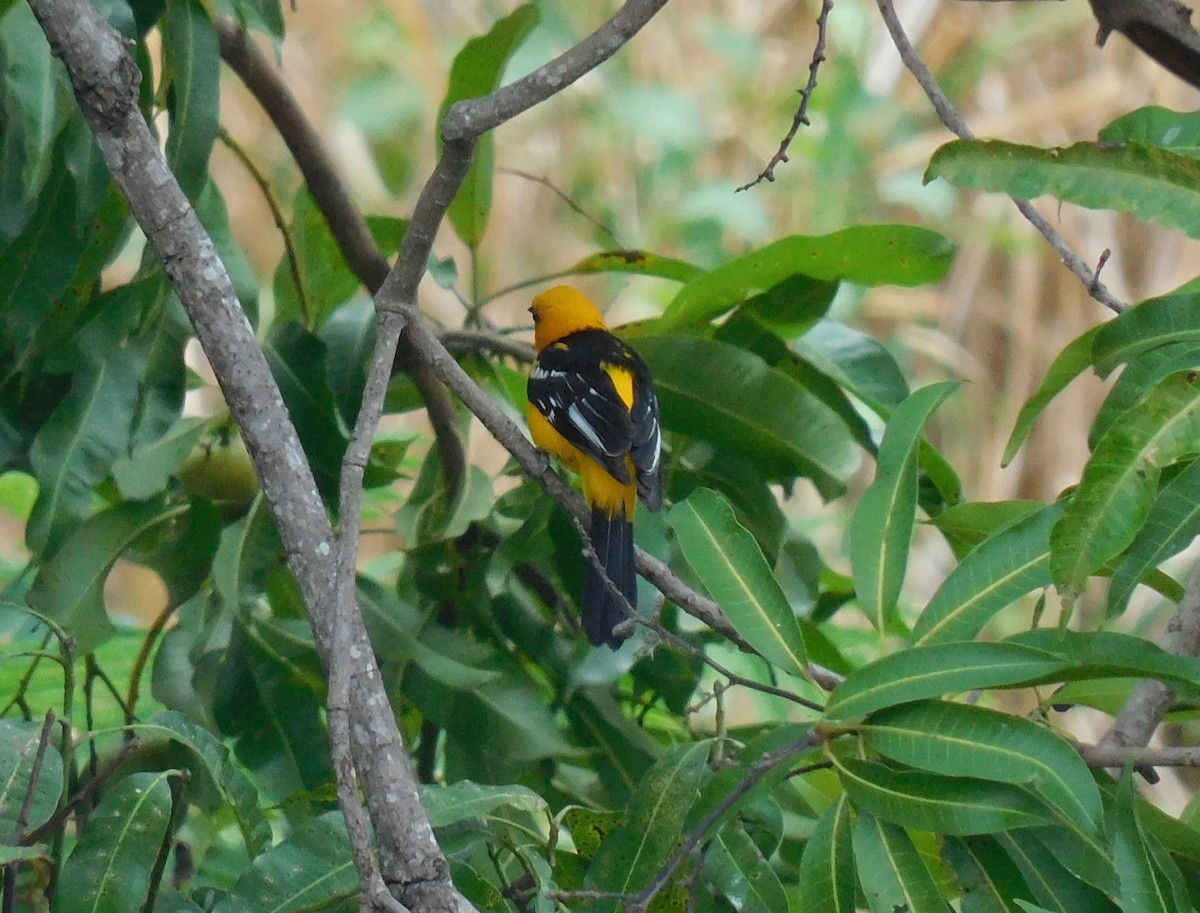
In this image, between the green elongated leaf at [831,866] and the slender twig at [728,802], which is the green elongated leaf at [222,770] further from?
the green elongated leaf at [831,866]

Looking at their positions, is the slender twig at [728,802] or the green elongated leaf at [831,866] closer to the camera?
the slender twig at [728,802]

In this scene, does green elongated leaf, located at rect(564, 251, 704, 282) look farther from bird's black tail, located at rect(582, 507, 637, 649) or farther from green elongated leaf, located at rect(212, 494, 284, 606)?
green elongated leaf, located at rect(212, 494, 284, 606)

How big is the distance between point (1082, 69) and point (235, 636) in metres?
6.83

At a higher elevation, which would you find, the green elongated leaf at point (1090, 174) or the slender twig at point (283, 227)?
the slender twig at point (283, 227)

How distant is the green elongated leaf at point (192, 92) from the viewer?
2.03 metres

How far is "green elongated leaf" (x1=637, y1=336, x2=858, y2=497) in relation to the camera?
2342 mm

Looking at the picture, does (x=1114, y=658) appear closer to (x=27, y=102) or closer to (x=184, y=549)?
(x=184, y=549)

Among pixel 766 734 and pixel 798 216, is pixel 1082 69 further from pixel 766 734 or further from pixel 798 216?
pixel 766 734

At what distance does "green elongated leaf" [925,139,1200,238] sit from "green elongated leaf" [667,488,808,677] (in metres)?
0.55

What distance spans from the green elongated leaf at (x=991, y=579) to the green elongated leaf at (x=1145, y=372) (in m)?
0.15

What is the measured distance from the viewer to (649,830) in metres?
1.74

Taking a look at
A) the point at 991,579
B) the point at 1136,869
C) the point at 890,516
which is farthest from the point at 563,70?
the point at 1136,869

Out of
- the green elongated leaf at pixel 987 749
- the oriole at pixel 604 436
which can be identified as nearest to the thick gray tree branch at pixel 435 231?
the oriole at pixel 604 436

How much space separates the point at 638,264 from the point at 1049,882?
1468mm
